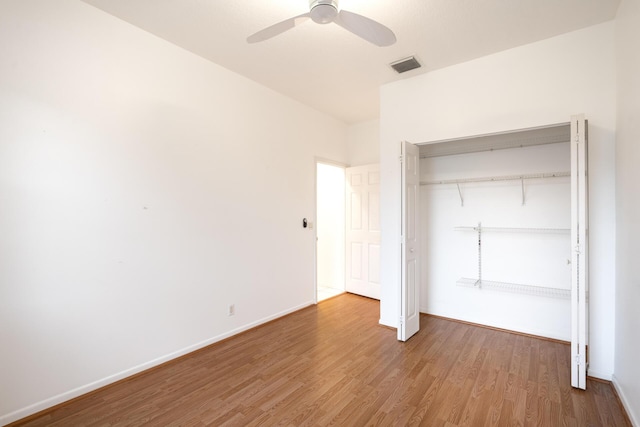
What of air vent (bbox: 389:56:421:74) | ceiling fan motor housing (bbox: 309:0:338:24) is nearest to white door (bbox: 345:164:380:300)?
air vent (bbox: 389:56:421:74)

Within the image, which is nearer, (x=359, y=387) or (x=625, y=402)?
(x=625, y=402)

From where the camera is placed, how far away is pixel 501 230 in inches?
135

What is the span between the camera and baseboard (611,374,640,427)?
1864 millimetres

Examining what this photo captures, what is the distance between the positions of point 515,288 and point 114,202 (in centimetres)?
403

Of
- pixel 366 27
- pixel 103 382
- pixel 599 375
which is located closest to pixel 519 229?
pixel 599 375

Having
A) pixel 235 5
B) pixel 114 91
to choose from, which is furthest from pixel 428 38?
pixel 114 91

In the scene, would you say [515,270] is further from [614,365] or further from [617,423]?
[617,423]

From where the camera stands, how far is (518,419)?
198 cm

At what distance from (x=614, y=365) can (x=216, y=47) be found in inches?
174

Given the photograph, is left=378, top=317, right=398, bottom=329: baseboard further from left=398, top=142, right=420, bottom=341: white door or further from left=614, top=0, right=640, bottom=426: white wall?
left=614, top=0, right=640, bottom=426: white wall

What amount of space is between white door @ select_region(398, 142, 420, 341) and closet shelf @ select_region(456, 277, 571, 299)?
26.7 inches

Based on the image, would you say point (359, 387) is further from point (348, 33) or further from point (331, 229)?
point (331, 229)

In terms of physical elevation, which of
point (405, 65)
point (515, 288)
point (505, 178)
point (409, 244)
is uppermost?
point (405, 65)

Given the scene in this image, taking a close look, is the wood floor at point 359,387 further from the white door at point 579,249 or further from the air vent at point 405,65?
the air vent at point 405,65
